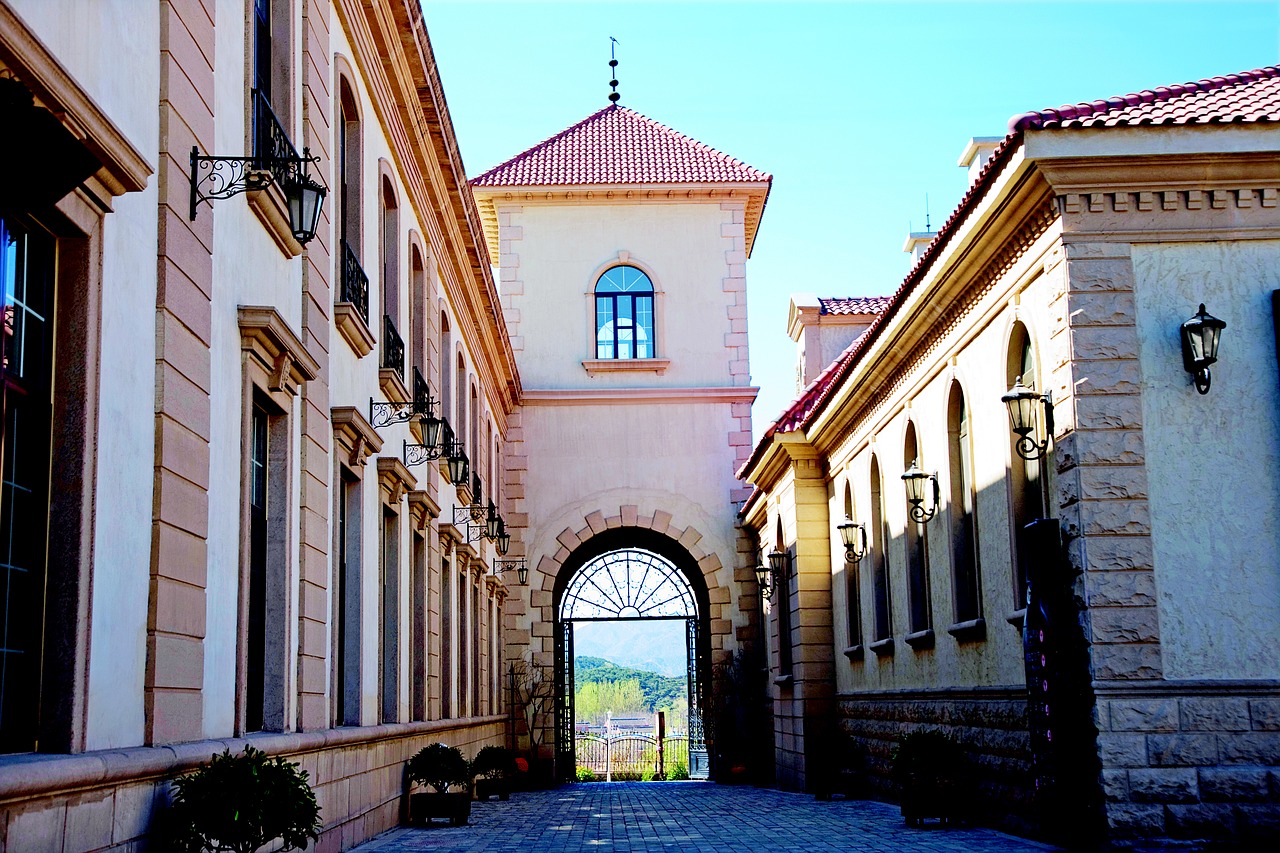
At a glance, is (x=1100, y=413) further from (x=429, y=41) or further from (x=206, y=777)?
(x=429, y=41)

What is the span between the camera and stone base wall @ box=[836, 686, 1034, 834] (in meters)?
13.5

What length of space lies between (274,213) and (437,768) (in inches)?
322

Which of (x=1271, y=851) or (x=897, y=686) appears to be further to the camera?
(x=897, y=686)

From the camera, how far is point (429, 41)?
17250mm

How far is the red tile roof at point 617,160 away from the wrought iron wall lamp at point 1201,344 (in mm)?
21829

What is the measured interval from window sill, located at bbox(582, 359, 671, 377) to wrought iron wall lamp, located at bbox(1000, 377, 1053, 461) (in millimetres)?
19976

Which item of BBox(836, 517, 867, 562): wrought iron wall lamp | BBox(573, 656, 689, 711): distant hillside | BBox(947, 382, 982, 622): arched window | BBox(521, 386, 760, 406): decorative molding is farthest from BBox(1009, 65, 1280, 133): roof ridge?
BBox(573, 656, 689, 711): distant hillside

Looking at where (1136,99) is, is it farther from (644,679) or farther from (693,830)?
(644,679)

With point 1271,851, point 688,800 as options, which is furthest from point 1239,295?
point 688,800

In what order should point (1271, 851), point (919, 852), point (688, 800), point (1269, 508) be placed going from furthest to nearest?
point (688, 800)
point (919, 852)
point (1269, 508)
point (1271, 851)

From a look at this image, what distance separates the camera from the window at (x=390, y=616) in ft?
54.7

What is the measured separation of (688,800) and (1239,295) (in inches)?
534

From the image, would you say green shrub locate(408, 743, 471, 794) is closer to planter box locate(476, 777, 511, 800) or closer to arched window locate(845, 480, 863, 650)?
planter box locate(476, 777, 511, 800)

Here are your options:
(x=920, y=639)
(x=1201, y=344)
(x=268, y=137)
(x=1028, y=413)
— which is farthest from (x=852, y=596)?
(x=268, y=137)
